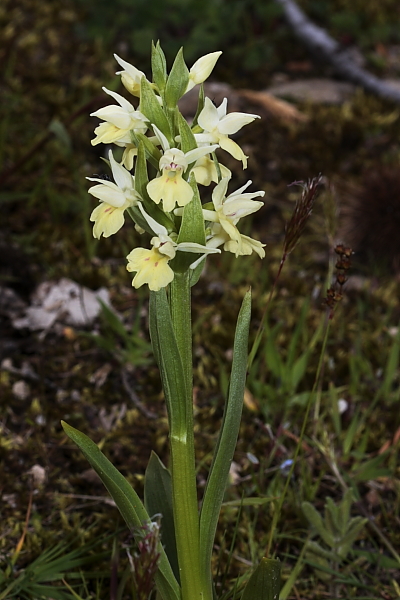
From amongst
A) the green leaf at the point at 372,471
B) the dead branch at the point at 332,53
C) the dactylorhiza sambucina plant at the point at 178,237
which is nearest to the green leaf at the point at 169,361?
the dactylorhiza sambucina plant at the point at 178,237

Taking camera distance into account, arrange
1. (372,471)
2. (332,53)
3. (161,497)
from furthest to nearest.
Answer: (332,53)
(372,471)
(161,497)

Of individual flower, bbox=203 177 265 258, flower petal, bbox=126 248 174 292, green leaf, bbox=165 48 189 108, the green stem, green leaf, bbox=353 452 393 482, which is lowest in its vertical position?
green leaf, bbox=353 452 393 482

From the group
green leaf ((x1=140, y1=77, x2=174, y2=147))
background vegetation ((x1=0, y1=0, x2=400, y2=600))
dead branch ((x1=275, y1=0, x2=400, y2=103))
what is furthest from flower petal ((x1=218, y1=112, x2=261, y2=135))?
dead branch ((x1=275, y1=0, x2=400, y2=103))

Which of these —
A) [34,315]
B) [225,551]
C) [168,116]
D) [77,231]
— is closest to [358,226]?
[77,231]

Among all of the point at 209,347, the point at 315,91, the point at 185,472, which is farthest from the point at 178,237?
the point at 315,91

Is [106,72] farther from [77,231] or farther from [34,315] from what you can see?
[34,315]

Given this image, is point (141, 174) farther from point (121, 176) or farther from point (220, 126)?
point (220, 126)

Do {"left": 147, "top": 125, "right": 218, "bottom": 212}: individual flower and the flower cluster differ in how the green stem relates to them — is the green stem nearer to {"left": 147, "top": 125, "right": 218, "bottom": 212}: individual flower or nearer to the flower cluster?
the flower cluster
